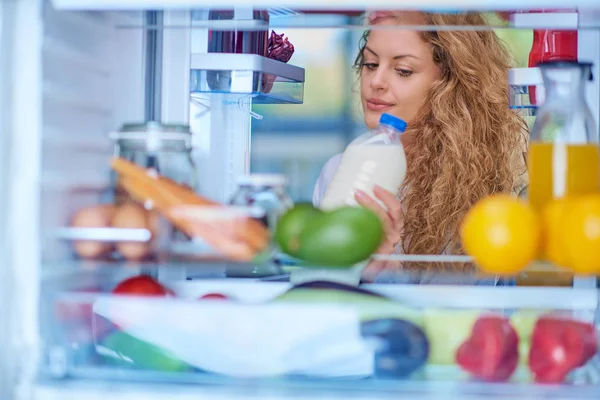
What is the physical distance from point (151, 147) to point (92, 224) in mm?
129

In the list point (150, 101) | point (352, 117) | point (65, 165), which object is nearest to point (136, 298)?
point (65, 165)

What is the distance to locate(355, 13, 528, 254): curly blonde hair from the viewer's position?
2.51m

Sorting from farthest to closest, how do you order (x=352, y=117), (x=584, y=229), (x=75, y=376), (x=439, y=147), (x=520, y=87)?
(x=352, y=117)
(x=439, y=147)
(x=520, y=87)
(x=75, y=376)
(x=584, y=229)

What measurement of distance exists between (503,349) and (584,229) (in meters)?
0.18

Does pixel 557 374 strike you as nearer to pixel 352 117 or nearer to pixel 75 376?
pixel 75 376

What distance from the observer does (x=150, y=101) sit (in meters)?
1.60

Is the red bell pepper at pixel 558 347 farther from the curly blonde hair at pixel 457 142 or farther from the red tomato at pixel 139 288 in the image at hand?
the curly blonde hair at pixel 457 142

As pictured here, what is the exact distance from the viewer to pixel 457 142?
8.30 feet

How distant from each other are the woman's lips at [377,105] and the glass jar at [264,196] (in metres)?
1.56

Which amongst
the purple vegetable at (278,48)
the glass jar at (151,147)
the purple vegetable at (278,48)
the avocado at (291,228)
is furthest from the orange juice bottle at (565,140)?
the purple vegetable at (278,48)

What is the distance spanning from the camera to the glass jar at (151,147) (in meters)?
1.11

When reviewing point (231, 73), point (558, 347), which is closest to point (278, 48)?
point (231, 73)

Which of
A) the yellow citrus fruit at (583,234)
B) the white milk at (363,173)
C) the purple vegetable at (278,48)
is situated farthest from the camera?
the purple vegetable at (278,48)

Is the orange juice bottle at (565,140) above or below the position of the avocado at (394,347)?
above
